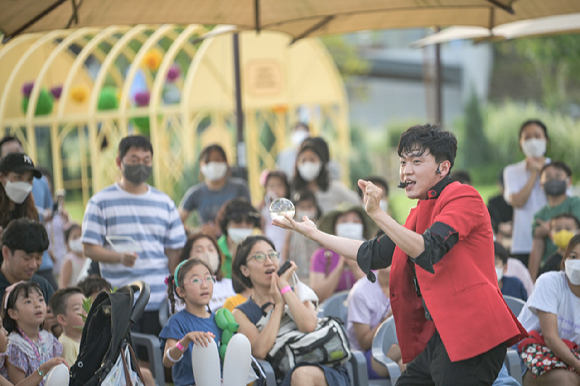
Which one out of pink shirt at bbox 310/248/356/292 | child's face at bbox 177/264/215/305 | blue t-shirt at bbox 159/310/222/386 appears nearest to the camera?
blue t-shirt at bbox 159/310/222/386

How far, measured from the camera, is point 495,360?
9.77 feet

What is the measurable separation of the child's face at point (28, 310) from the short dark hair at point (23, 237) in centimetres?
44

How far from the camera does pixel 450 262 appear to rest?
293cm

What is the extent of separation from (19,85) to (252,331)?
36.9ft

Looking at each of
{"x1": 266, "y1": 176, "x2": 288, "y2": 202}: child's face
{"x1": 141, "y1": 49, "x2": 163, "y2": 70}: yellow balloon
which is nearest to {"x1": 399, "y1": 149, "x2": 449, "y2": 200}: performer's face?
{"x1": 266, "y1": 176, "x2": 288, "y2": 202}: child's face

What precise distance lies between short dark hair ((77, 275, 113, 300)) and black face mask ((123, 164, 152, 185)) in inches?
29.9

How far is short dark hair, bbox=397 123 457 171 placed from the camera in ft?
9.68

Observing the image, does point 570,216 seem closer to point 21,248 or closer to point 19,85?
point 21,248

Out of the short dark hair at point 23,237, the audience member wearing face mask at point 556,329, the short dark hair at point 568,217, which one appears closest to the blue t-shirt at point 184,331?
the short dark hair at point 23,237

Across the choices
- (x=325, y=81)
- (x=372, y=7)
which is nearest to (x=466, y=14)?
(x=372, y=7)

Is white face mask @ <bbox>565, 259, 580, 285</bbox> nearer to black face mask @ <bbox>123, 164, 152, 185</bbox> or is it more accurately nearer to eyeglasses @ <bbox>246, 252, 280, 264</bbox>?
eyeglasses @ <bbox>246, 252, 280, 264</bbox>

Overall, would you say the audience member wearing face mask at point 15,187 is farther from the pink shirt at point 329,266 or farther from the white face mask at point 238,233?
the pink shirt at point 329,266

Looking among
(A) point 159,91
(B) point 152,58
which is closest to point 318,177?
(A) point 159,91

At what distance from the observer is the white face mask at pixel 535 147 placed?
6.12 m
